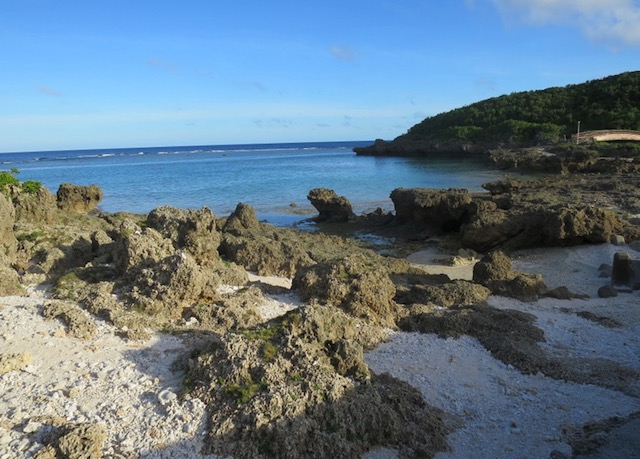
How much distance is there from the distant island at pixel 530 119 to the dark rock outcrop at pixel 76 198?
5559cm

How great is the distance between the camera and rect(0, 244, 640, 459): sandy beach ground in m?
5.83

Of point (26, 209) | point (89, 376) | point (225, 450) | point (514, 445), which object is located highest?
point (26, 209)

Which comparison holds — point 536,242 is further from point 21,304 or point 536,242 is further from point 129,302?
point 21,304

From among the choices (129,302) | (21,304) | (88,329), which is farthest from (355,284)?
(21,304)

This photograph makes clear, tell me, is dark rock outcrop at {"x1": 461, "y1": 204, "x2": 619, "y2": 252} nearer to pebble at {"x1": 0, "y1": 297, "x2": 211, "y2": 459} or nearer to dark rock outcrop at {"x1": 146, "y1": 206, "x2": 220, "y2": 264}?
dark rock outcrop at {"x1": 146, "y1": 206, "x2": 220, "y2": 264}

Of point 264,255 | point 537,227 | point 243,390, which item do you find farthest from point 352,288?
point 537,227

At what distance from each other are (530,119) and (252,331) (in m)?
80.5

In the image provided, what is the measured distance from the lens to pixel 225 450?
223 inches

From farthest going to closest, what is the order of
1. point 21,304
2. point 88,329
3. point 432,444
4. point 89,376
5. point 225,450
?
point 21,304
point 88,329
point 89,376
point 432,444
point 225,450

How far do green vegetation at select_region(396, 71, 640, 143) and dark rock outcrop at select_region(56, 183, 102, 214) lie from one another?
57133 millimetres

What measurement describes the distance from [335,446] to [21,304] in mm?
5828

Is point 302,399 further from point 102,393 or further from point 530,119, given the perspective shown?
point 530,119

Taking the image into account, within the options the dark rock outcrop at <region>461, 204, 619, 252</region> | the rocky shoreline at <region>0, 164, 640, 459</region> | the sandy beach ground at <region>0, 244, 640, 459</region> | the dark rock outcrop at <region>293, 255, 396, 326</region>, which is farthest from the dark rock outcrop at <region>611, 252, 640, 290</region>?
the dark rock outcrop at <region>293, 255, 396, 326</region>

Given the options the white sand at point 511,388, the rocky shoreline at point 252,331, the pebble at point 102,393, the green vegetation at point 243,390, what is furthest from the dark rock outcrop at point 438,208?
the green vegetation at point 243,390
